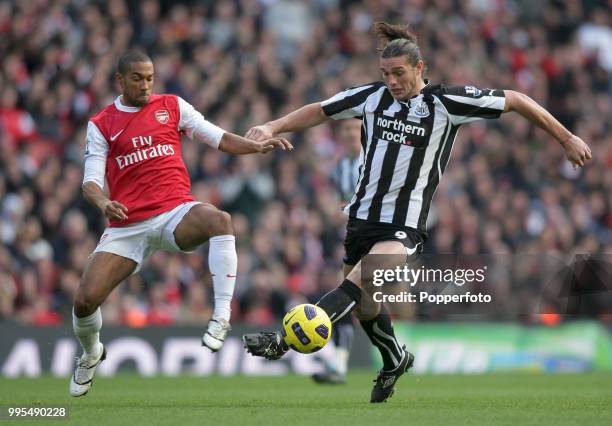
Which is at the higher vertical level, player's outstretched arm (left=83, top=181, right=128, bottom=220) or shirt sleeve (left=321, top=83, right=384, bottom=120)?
shirt sleeve (left=321, top=83, right=384, bottom=120)

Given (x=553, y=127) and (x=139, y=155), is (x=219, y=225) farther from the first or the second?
(x=553, y=127)

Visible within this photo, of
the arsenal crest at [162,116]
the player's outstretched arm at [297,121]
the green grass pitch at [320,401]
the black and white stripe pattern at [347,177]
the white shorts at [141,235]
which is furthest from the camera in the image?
the black and white stripe pattern at [347,177]

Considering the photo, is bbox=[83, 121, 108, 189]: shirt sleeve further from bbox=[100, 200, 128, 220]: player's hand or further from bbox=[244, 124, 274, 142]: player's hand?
bbox=[244, 124, 274, 142]: player's hand

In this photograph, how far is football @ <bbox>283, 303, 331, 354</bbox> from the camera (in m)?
7.93

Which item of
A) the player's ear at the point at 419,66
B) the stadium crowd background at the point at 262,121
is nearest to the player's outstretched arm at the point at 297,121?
the player's ear at the point at 419,66

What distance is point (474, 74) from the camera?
20094 mm

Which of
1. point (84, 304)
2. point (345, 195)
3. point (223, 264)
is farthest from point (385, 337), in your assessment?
point (345, 195)

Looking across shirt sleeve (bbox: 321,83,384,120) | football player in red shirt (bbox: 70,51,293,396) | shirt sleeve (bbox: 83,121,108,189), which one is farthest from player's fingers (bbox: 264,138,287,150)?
shirt sleeve (bbox: 83,121,108,189)

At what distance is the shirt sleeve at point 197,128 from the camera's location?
9.23 m

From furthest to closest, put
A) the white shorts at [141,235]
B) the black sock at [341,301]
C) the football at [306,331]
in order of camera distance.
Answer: the white shorts at [141,235] < the black sock at [341,301] < the football at [306,331]

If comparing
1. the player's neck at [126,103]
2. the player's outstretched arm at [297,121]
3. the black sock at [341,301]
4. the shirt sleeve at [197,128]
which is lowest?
the black sock at [341,301]

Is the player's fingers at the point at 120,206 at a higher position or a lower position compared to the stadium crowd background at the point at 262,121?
higher

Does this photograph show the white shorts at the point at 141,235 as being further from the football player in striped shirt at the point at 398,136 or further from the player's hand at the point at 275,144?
the football player in striped shirt at the point at 398,136

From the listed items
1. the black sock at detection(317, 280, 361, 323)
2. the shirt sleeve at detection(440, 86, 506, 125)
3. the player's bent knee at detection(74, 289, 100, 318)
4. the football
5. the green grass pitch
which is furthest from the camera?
the player's bent knee at detection(74, 289, 100, 318)
